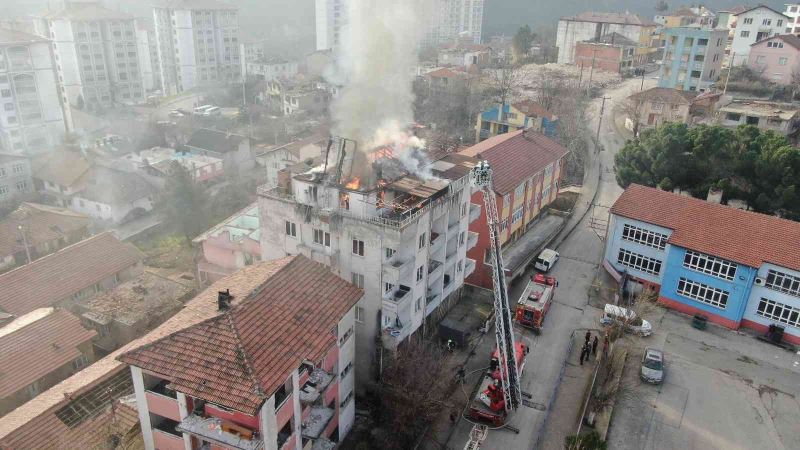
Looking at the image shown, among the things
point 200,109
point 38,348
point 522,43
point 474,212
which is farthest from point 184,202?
point 522,43

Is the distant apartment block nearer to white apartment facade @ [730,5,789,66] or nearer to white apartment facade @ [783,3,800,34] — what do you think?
white apartment facade @ [730,5,789,66]

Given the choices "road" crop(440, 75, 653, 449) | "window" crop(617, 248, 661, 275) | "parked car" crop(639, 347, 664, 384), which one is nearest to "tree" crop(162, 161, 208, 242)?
"road" crop(440, 75, 653, 449)

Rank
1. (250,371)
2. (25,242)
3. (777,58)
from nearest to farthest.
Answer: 1. (250,371)
2. (25,242)
3. (777,58)

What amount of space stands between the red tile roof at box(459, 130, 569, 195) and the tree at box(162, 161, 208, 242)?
1902 centimetres

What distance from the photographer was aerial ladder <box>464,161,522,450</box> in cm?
1966

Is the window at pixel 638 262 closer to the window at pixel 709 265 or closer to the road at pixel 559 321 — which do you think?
the road at pixel 559 321

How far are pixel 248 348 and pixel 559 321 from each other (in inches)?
710

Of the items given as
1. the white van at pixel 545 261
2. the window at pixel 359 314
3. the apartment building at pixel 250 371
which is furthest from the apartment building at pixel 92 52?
the apartment building at pixel 250 371

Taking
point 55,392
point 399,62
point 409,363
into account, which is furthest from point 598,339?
point 55,392

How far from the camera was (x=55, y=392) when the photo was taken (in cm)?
2039

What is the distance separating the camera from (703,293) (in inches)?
1123

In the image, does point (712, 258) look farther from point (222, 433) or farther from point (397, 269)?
point (222, 433)

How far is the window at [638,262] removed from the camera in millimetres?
30828

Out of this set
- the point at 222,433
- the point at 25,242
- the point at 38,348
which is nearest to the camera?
the point at 222,433
